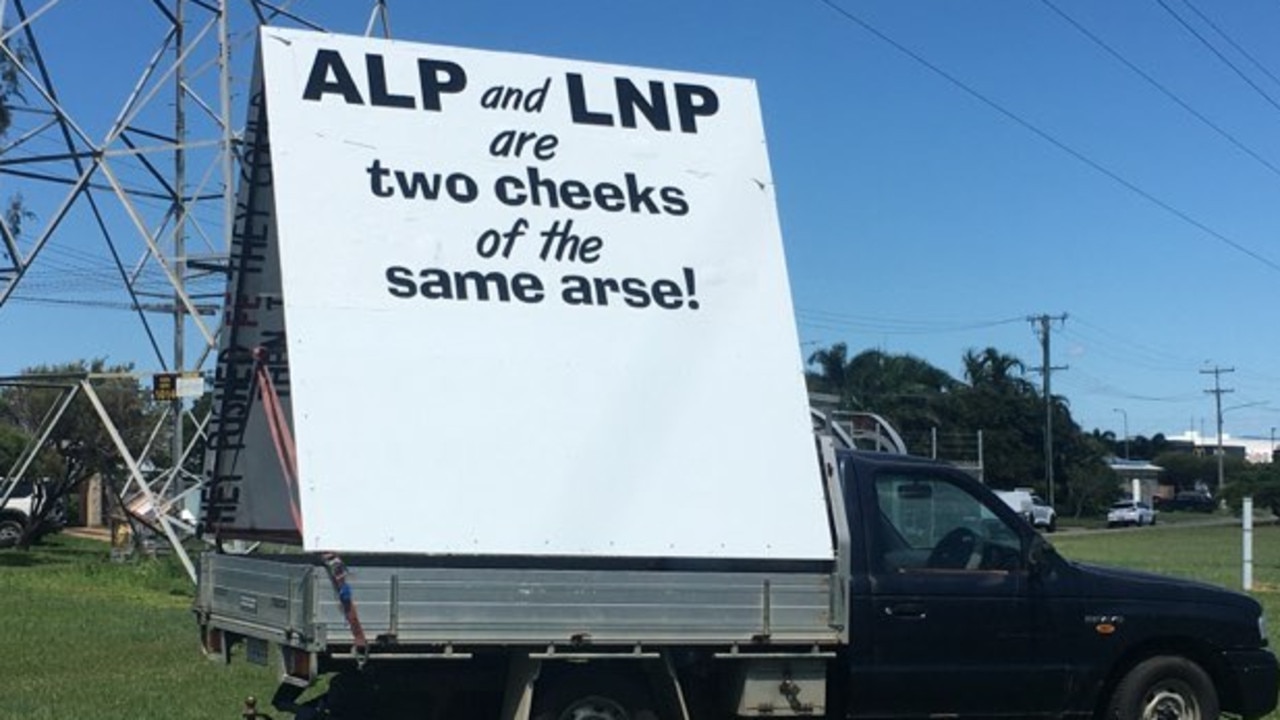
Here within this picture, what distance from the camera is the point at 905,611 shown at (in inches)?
305

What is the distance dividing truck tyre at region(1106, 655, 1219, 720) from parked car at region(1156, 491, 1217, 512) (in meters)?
101

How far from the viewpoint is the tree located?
31.1 meters

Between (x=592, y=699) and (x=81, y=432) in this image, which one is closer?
(x=592, y=699)

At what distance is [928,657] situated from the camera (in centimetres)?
779

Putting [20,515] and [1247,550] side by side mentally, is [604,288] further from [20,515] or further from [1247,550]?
[20,515]

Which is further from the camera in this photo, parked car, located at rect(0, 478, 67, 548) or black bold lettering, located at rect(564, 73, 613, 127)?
parked car, located at rect(0, 478, 67, 548)

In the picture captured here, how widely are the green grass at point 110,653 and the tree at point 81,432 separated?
6.40 m

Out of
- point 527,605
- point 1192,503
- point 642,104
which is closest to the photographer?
point 527,605

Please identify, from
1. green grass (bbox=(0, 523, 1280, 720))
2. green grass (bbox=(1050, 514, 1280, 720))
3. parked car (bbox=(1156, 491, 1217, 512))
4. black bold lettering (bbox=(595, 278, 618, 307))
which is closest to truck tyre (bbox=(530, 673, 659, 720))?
black bold lettering (bbox=(595, 278, 618, 307))

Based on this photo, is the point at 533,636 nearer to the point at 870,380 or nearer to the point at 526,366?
the point at 526,366

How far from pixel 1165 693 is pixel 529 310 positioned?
4.38 m

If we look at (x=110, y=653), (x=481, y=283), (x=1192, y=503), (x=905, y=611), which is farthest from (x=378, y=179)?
(x=1192, y=503)

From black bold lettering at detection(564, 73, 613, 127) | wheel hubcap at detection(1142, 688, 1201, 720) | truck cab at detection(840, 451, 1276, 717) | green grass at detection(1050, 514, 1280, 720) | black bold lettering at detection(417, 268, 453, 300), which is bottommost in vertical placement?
green grass at detection(1050, 514, 1280, 720)

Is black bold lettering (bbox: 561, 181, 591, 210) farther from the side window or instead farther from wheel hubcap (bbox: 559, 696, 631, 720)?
wheel hubcap (bbox: 559, 696, 631, 720)
